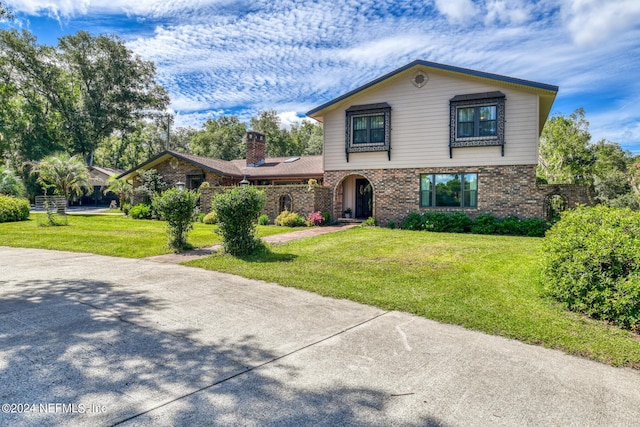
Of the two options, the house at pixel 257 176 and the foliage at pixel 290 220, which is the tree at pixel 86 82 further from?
the foliage at pixel 290 220

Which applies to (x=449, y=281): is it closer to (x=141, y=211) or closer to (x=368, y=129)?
(x=368, y=129)

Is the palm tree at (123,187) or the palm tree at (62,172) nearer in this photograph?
the palm tree at (62,172)

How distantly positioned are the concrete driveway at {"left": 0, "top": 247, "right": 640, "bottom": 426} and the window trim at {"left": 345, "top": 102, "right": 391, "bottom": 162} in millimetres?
13059

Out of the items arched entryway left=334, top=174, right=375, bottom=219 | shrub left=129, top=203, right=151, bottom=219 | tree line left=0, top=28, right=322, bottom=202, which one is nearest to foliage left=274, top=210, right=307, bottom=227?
arched entryway left=334, top=174, right=375, bottom=219

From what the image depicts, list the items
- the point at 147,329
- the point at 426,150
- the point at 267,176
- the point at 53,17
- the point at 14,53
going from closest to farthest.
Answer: the point at 147,329, the point at 53,17, the point at 426,150, the point at 267,176, the point at 14,53

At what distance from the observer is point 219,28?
1254 centimetres

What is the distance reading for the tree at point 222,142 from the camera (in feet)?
154

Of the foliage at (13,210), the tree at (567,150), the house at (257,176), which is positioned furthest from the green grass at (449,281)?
the tree at (567,150)

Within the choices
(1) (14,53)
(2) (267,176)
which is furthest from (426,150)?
(1) (14,53)

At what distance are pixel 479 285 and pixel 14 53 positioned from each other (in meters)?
46.6

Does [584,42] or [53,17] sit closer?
[53,17]

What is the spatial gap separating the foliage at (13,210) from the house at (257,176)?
638cm

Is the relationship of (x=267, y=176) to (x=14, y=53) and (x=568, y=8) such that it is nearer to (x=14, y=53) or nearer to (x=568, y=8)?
(x=568, y=8)

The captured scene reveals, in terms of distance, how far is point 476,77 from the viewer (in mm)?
15727
